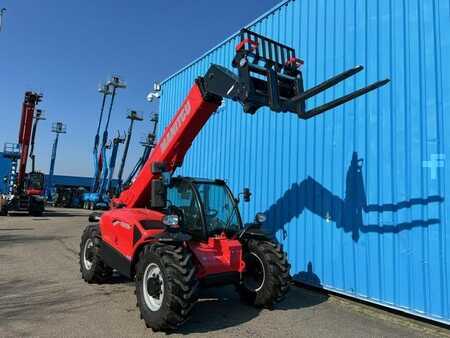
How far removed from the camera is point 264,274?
5.88 metres

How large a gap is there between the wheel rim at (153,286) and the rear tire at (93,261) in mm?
2141

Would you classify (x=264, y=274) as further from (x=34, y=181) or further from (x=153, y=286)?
(x=34, y=181)

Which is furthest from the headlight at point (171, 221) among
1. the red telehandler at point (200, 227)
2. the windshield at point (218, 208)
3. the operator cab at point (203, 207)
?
the windshield at point (218, 208)

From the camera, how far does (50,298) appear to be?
6.09 meters

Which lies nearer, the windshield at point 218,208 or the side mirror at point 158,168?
the windshield at point 218,208

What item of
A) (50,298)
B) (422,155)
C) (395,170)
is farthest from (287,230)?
(50,298)

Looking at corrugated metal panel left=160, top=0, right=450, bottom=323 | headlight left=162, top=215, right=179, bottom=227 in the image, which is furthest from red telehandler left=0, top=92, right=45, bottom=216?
headlight left=162, top=215, right=179, bottom=227

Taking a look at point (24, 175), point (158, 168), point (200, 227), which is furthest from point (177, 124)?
point (24, 175)

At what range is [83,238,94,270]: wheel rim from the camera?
738 centimetres

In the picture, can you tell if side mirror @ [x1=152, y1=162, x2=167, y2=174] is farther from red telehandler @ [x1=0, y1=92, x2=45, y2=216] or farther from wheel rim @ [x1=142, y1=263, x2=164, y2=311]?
red telehandler @ [x1=0, y1=92, x2=45, y2=216]

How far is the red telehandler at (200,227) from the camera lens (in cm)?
493

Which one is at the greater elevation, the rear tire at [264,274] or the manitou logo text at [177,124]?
the manitou logo text at [177,124]

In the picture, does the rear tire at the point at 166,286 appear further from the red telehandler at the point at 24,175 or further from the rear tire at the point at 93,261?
the red telehandler at the point at 24,175

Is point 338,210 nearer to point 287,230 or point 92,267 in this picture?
point 287,230
